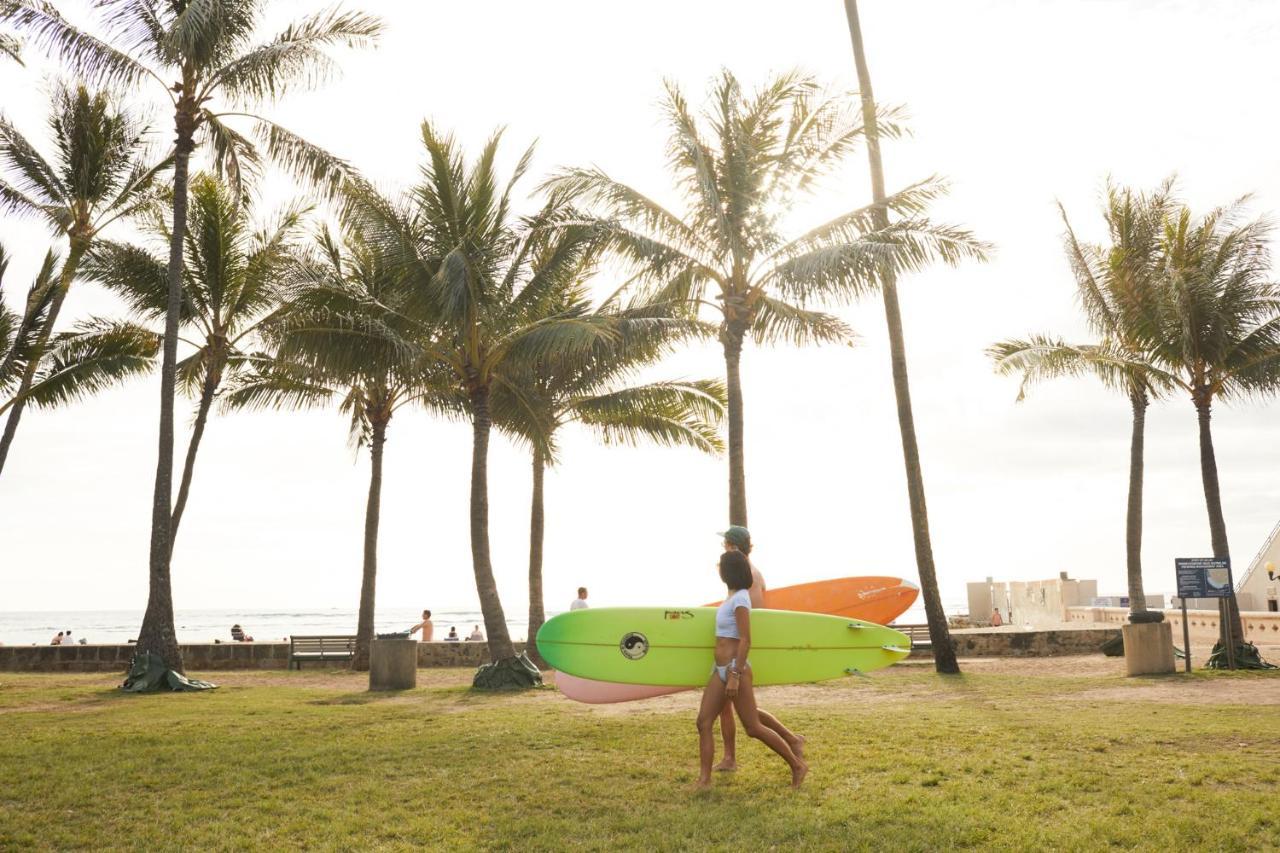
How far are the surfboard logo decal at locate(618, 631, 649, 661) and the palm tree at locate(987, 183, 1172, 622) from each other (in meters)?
12.1

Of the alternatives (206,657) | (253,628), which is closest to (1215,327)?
(206,657)

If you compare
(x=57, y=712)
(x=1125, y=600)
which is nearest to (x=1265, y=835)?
(x=57, y=712)

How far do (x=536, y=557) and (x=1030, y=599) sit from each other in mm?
21585

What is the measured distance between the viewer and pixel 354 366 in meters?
15.1

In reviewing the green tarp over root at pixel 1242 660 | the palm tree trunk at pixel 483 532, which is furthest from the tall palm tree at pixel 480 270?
the green tarp over root at pixel 1242 660

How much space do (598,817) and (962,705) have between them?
20.1 feet

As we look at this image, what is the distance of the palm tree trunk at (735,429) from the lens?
14602 millimetres

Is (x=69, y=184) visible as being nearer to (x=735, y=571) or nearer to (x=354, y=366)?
(x=354, y=366)

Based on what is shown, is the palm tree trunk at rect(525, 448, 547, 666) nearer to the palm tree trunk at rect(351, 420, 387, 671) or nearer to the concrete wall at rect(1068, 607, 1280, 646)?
the palm tree trunk at rect(351, 420, 387, 671)

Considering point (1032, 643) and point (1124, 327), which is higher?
point (1124, 327)

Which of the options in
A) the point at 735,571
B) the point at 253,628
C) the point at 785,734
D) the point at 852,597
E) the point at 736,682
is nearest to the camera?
the point at 736,682

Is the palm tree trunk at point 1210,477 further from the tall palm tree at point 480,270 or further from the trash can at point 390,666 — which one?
the trash can at point 390,666

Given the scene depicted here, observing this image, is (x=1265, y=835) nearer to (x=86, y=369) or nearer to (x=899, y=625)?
(x=899, y=625)

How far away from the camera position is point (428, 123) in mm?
15172
